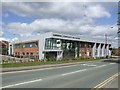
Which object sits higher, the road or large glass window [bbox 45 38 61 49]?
large glass window [bbox 45 38 61 49]

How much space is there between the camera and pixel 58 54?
77500 millimetres

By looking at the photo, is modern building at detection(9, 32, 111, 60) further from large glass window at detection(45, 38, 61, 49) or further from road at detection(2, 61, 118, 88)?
road at detection(2, 61, 118, 88)

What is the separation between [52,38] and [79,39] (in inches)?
561

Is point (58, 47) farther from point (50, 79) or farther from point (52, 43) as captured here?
point (50, 79)

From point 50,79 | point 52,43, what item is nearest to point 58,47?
point 52,43

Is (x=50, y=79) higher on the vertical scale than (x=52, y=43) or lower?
lower

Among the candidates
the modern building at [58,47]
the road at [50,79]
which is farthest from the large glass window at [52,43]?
the road at [50,79]

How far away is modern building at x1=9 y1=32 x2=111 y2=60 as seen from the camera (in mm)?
77188

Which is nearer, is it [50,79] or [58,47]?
[50,79]

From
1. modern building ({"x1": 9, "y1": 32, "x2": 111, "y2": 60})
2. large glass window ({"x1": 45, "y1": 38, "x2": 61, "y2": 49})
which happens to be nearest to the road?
modern building ({"x1": 9, "y1": 32, "x2": 111, "y2": 60})

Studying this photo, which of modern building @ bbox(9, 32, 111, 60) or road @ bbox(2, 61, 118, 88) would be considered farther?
modern building @ bbox(9, 32, 111, 60)

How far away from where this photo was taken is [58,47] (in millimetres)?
77562

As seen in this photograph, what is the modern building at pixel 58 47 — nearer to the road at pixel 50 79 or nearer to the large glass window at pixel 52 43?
the large glass window at pixel 52 43

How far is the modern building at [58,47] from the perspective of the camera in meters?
77.2
